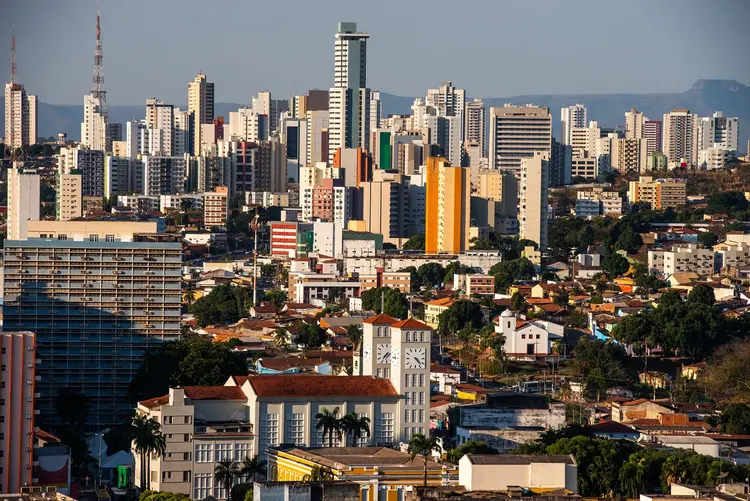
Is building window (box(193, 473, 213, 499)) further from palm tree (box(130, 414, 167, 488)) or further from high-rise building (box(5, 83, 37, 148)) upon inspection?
high-rise building (box(5, 83, 37, 148))

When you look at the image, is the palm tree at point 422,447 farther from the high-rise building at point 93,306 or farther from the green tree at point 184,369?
the high-rise building at point 93,306

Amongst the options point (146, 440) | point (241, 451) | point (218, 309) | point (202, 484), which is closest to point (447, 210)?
point (218, 309)

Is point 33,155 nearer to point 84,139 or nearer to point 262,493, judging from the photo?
point 84,139

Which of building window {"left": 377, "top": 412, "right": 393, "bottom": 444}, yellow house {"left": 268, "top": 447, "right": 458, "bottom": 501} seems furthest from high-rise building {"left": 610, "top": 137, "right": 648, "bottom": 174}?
yellow house {"left": 268, "top": 447, "right": 458, "bottom": 501}

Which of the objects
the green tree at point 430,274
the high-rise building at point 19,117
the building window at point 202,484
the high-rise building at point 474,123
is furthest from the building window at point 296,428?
the high-rise building at point 474,123

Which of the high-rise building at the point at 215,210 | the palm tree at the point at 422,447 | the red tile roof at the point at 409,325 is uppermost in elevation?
the high-rise building at the point at 215,210

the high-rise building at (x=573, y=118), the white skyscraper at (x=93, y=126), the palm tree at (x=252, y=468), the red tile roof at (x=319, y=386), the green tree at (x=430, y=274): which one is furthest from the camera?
the high-rise building at (x=573, y=118)
